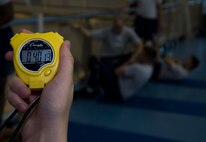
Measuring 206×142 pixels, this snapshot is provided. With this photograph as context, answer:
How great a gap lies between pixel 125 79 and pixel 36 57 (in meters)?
3.25

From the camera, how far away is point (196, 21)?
10.2m

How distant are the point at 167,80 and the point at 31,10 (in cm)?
217

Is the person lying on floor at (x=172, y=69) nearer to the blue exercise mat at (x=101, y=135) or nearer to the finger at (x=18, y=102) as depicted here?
the blue exercise mat at (x=101, y=135)

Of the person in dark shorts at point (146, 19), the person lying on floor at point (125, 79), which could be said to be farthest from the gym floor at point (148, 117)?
the person in dark shorts at point (146, 19)

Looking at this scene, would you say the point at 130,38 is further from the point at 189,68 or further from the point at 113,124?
the point at 113,124

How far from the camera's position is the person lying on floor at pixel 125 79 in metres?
3.88

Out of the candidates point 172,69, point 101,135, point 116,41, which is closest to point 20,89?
point 101,135

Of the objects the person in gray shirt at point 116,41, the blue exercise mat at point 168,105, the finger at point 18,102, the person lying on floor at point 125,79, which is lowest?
the blue exercise mat at point 168,105

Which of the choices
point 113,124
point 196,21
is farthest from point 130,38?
point 196,21

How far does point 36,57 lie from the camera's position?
2.45 ft

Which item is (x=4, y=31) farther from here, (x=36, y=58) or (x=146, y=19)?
(x=146, y=19)

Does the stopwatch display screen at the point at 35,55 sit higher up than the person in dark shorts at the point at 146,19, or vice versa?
the stopwatch display screen at the point at 35,55

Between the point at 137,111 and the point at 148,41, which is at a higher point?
the point at 148,41

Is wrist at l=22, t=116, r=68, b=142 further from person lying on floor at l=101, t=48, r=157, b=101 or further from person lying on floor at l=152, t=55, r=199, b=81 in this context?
person lying on floor at l=152, t=55, r=199, b=81
